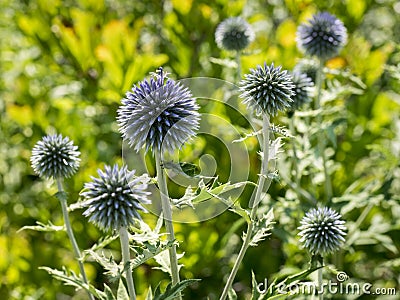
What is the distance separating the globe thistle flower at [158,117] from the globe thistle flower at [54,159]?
0.37 metres

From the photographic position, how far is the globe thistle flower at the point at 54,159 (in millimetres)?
1668

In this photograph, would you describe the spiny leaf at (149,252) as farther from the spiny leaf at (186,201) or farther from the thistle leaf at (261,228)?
the thistle leaf at (261,228)

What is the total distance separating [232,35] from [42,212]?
4.25 feet

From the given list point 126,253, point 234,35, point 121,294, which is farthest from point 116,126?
point 126,253

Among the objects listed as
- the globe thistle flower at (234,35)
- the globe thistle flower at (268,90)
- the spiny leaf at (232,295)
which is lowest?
the spiny leaf at (232,295)

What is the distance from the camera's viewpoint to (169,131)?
1.34 meters

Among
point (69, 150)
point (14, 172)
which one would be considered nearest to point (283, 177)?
point (69, 150)

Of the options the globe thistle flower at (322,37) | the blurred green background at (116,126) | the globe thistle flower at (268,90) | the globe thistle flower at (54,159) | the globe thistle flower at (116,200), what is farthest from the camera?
the blurred green background at (116,126)

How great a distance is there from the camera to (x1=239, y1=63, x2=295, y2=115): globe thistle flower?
1414 mm

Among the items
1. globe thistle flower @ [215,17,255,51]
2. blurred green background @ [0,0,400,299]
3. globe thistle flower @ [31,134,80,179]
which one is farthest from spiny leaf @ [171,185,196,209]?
globe thistle flower @ [215,17,255,51]

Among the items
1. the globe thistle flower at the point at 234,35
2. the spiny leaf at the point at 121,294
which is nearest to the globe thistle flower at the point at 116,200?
the spiny leaf at the point at 121,294

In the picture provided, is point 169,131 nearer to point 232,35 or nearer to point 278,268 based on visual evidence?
point 232,35

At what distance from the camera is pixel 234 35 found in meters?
2.37

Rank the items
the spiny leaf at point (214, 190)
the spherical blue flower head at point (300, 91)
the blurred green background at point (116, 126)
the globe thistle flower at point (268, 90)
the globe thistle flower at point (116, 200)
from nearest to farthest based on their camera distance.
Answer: the spiny leaf at point (214, 190) → the globe thistle flower at point (116, 200) → the globe thistle flower at point (268, 90) → the spherical blue flower head at point (300, 91) → the blurred green background at point (116, 126)
